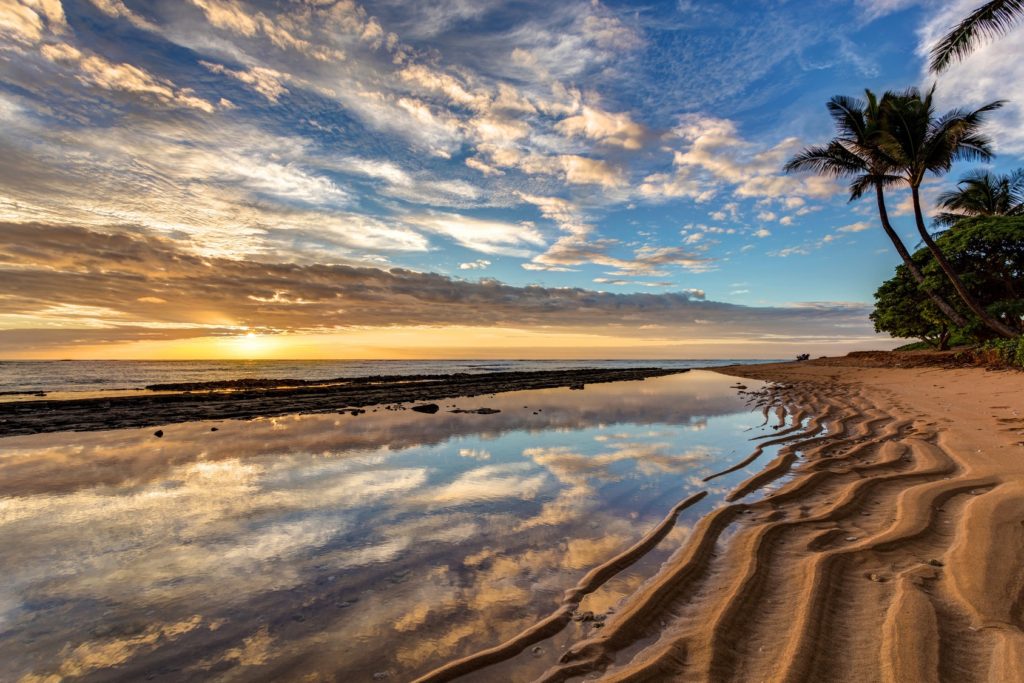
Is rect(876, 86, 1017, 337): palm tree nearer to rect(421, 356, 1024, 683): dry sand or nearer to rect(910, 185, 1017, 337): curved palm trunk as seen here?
rect(910, 185, 1017, 337): curved palm trunk

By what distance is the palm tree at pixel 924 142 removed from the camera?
21531mm

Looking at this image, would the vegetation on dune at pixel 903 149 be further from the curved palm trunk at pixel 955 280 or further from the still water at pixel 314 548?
the still water at pixel 314 548

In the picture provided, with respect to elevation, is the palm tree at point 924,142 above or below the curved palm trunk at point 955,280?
above

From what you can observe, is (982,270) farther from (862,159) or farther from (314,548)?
(314,548)

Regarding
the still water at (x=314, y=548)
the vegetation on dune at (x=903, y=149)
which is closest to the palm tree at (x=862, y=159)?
the vegetation on dune at (x=903, y=149)

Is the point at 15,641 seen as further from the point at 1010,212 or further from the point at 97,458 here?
the point at 1010,212

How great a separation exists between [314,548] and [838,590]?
5269 mm

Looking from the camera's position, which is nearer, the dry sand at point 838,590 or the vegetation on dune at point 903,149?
the dry sand at point 838,590

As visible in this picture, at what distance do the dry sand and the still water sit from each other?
1.15ft

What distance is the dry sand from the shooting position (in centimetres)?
293

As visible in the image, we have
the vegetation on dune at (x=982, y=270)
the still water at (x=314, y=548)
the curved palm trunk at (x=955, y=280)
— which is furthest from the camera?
the vegetation on dune at (x=982, y=270)

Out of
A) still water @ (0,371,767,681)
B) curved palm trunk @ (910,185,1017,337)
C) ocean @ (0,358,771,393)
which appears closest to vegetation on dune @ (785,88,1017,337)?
curved palm trunk @ (910,185,1017,337)

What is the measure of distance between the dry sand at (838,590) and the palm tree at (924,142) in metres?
19.4

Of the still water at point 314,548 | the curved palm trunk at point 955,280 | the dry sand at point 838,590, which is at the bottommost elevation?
the still water at point 314,548
